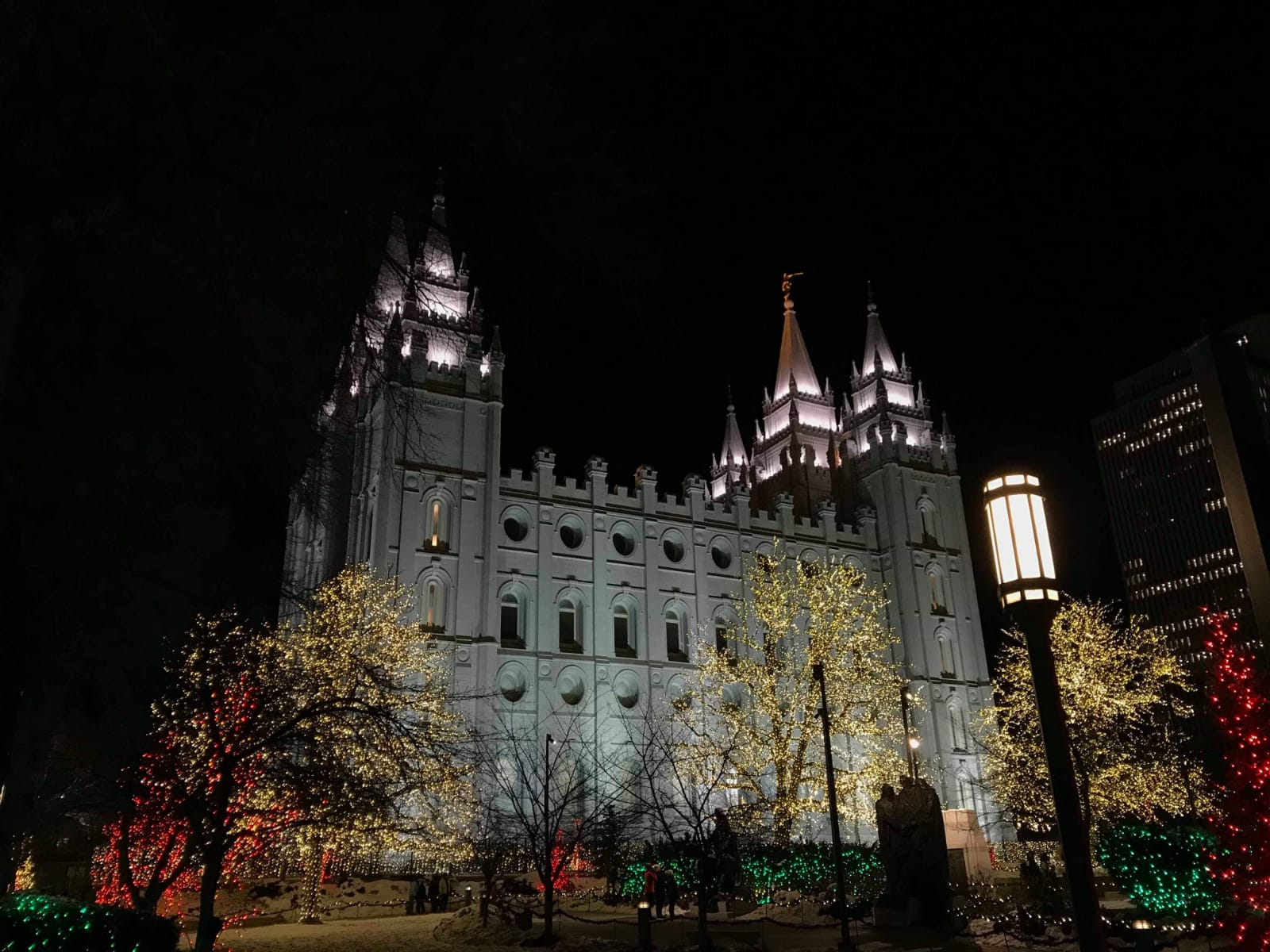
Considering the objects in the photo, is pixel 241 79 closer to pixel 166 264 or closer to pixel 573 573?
pixel 166 264

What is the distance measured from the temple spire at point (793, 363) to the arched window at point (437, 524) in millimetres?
28004

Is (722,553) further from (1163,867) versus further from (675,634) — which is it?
(1163,867)

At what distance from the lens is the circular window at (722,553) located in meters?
47.1

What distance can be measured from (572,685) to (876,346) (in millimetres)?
29730

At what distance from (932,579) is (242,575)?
4473 centimetres

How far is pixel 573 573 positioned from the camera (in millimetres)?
42438

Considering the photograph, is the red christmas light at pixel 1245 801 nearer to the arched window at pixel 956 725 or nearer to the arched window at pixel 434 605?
the arched window at pixel 434 605

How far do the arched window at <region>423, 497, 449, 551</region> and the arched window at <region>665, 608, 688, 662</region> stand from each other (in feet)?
38.3

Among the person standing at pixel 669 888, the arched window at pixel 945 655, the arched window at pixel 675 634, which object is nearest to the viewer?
the person standing at pixel 669 888

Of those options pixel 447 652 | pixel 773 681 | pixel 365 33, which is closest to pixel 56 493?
pixel 365 33

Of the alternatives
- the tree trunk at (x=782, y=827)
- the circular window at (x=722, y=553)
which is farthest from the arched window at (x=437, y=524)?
the tree trunk at (x=782, y=827)

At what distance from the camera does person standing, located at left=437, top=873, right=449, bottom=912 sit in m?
25.3

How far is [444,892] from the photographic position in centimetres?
2720

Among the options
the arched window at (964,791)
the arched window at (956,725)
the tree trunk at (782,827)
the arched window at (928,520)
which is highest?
the arched window at (928,520)
